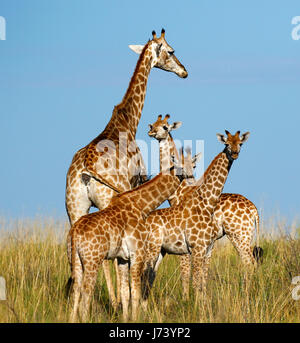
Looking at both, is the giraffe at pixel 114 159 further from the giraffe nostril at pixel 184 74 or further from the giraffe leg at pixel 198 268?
the giraffe leg at pixel 198 268

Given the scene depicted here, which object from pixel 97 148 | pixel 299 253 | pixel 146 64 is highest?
pixel 146 64

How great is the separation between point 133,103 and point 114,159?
170 cm

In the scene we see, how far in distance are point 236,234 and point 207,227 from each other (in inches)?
73.6

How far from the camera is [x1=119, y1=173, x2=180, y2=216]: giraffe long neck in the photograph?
33.4ft

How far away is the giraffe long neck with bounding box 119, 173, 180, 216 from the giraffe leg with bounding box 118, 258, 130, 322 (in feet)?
2.81

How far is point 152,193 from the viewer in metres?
10.3

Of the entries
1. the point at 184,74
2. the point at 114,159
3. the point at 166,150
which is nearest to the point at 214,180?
the point at 166,150

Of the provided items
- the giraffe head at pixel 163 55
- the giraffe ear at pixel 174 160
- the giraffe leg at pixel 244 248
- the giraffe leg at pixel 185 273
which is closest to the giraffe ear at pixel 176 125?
the giraffe ear at pixel 174 160

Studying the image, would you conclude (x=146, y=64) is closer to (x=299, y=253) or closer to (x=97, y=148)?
(x=97, y=148)

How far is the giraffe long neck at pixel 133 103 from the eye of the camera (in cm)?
1204

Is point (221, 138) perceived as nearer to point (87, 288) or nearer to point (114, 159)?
point (114, 159)

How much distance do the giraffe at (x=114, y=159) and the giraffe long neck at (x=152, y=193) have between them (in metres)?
0.57
